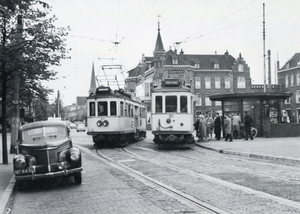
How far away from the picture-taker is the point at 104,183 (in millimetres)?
11250

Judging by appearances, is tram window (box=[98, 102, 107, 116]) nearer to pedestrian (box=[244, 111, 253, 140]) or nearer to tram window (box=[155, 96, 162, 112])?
tram window (box=[155, 96, 162, 112])

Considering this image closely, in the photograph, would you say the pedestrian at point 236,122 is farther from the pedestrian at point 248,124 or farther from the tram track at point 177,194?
the tram track at point 177,194

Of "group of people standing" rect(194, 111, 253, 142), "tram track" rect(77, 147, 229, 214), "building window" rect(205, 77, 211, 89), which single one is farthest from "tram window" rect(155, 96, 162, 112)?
"building window" rect(205, 77, 211, 89)

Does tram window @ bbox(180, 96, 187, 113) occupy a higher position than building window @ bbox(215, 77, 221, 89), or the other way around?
building window @ bbox(215, 77, 221, 89)

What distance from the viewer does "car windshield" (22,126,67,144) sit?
11680 millimetres

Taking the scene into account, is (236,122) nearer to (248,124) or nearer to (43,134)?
(248,124)

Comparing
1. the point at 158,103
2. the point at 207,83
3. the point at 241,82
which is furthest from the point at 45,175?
the point at 241,82

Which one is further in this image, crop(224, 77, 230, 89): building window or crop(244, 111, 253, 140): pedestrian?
crop(224, 77, 230, 89): building window

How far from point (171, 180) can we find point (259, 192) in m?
2.76

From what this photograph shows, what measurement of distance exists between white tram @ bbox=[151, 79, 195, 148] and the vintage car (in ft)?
36.5

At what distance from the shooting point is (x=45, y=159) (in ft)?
35.6

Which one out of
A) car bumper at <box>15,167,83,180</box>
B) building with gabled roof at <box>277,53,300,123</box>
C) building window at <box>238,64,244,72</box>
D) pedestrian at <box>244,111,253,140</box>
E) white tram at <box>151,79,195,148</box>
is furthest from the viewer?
building window at <box>238,64,244,72</box>

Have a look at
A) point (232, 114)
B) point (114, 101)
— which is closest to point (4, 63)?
point (114, 101)

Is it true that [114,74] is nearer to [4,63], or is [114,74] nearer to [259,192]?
[4,63]
